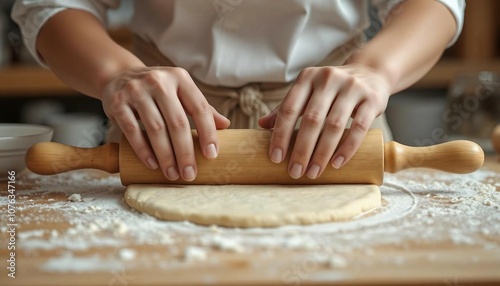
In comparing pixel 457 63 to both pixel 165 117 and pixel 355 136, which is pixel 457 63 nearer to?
pixel 355 136

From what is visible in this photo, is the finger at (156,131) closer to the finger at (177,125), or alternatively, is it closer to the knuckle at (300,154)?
the finger at (177,125)

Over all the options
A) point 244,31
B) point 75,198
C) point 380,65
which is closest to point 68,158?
point 75,198

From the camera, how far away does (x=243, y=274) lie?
606mm

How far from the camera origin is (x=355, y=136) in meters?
0.88

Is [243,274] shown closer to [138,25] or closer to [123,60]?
[123,60]

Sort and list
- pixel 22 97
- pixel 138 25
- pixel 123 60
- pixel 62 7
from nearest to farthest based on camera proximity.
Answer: pixel 123 60 → pixel 62 7 → pixel 138 25 → pixel 22 97

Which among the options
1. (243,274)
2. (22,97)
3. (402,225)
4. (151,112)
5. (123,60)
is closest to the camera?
(243,274)

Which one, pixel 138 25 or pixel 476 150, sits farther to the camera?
pixel 138 25

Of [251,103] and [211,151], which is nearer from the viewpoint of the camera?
[211,151]

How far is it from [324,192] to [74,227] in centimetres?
36

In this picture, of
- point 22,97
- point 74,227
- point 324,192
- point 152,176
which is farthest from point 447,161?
point 22,97

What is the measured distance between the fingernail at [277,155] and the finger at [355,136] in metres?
0.08

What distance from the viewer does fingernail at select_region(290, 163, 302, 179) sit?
887 mm

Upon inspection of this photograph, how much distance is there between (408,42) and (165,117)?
1.47ft
